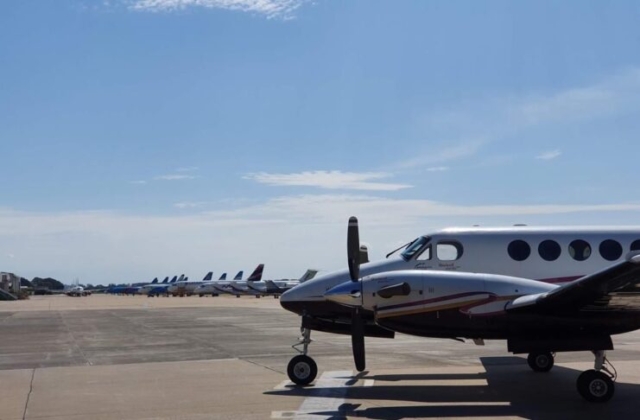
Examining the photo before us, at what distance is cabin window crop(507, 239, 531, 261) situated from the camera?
14.1m

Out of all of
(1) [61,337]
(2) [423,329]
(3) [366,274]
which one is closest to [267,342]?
(1) [61,337]

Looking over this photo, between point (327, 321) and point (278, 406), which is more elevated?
point (327, 321)

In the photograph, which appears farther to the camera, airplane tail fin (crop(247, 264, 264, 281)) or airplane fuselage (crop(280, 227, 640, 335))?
airplane tail fin (crop(247, 264, 264, 281))

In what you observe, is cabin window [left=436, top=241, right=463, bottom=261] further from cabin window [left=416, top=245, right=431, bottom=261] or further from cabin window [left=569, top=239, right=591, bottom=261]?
cabin window [left=569, top=239, right=591, bottom=261]

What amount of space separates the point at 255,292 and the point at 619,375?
9723cm

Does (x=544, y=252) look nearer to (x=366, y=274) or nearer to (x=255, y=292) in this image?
(x=366, y=274)

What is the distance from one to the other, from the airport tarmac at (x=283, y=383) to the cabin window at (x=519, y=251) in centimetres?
238

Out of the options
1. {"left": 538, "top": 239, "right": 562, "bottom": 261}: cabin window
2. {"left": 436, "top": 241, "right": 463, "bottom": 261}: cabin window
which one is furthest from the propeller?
{"left": 538, "top": 239, "right": 562, "bottom": 261}: cabin window

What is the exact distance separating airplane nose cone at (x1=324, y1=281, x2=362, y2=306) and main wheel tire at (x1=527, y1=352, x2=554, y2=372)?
16.3 ft

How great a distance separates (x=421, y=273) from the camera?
1209cm

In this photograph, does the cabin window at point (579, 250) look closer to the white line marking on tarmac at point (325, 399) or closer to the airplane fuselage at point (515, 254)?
the airplane fuselage at point (515, 254)

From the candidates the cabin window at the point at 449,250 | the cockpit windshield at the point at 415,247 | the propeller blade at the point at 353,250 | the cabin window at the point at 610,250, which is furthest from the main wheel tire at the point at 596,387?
the propeller blade at the point at 353,250

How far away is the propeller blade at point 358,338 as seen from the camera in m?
12.3

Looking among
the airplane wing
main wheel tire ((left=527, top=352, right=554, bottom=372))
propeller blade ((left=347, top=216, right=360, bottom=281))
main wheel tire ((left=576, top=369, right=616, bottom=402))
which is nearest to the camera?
the airplane wing
